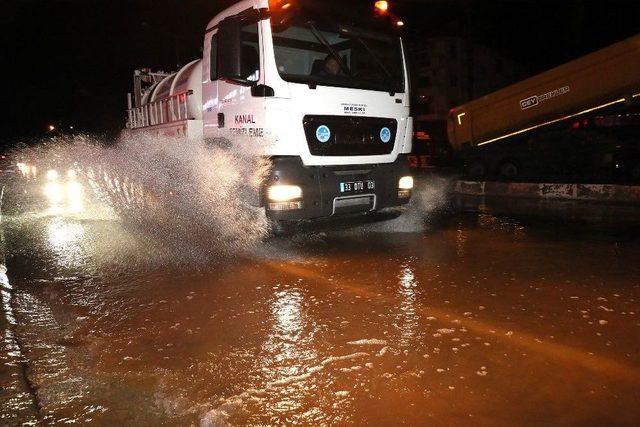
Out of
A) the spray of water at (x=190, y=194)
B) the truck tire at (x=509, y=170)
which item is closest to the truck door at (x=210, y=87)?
the spray of water at (x=190, y=194)

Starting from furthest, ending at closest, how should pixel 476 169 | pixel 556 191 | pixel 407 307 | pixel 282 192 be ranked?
pixel 476 169 → pixel 556 191 → pixel 282 192 → pixel 407 307

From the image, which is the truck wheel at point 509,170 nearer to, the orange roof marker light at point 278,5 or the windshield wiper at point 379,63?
the windshield wiper at point 379,63

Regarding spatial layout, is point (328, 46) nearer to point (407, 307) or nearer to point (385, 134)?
point (385, 134)

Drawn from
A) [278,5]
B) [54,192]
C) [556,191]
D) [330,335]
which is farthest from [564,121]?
[54,192]

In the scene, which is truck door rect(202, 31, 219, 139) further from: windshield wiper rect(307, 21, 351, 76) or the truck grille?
the truck grille

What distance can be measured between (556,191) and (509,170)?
381 cm

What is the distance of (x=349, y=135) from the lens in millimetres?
6090

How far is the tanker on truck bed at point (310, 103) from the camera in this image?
5.45m

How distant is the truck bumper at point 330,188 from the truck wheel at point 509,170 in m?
8.55

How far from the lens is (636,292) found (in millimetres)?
4004

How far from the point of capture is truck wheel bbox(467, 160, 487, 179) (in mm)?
14877

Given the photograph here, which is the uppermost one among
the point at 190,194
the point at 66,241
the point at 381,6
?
the point at 381,6

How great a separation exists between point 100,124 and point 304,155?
324 inches

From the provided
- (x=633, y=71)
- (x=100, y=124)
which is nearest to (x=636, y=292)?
(x=633, y=71)
